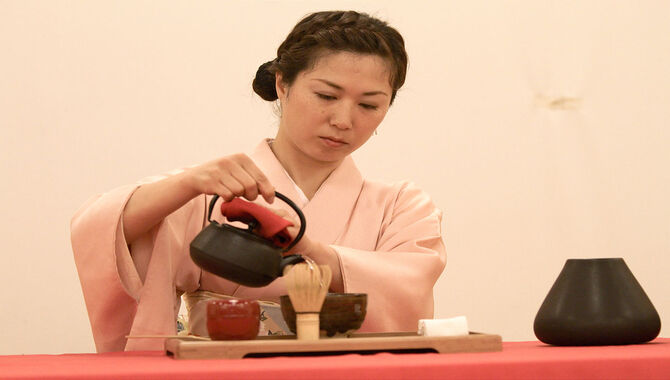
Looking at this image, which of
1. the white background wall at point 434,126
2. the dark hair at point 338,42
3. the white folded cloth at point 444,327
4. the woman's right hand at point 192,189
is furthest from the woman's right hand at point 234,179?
the white background wall at point 434,126

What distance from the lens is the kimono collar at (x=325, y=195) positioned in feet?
5.91

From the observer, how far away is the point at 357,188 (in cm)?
191

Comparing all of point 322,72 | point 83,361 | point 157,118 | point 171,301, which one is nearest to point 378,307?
point 171,301

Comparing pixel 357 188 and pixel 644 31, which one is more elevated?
pixel 644 31

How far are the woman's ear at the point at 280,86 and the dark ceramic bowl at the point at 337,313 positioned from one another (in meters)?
0.72

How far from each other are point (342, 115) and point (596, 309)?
67 centimetres

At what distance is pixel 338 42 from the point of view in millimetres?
1765

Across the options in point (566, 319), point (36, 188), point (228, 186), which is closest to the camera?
point (566, 319)

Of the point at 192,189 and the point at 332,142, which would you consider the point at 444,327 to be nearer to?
the point at 192,189

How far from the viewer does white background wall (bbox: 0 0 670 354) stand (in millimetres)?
2590

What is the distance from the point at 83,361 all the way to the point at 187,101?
5.46 feet

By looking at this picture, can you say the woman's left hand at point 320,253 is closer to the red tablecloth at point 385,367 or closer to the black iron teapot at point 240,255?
the black iron teapot at point 240,255

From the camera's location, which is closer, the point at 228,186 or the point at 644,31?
the point at 228,186

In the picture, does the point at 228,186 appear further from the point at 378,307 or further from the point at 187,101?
the point at 187,101
